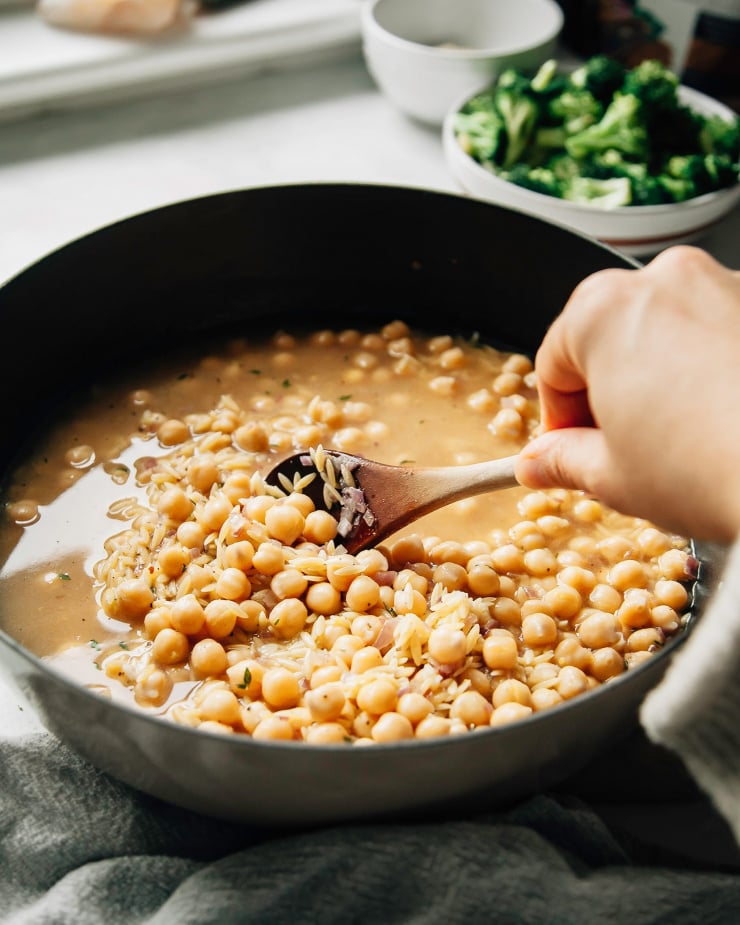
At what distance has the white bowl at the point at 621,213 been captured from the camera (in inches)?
83.1

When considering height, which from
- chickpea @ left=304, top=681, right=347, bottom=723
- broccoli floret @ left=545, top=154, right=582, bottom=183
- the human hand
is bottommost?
chickpea @ left=304, top=681, right=347, bottom=723

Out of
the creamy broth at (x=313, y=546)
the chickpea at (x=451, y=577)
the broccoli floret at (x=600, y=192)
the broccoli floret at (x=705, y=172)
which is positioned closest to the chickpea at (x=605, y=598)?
the creamy broth at (x=313, y=546)

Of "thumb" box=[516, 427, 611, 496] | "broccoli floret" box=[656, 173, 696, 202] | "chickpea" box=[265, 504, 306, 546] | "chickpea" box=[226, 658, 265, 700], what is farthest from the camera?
"broccoli floret" box=[656, 173, 696, 202]

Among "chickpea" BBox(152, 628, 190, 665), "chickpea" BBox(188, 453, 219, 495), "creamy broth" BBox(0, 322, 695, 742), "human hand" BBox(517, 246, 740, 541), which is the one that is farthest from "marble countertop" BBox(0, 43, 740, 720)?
"human hand" BBox(517, 246, 740, 541)

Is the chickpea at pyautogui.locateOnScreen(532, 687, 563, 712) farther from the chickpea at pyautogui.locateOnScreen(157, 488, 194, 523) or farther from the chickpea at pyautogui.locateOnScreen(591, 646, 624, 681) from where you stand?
the chickpea at pyautogui.locateOnScreen(157, 488, 194, 523)

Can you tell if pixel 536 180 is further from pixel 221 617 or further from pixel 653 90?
pixel 221 617

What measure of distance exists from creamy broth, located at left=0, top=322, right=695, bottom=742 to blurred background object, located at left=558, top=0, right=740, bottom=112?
48.5 inches

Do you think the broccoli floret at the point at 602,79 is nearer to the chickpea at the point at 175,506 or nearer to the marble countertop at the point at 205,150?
the marble countertop at the point at 205,150

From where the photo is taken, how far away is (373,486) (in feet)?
5.49

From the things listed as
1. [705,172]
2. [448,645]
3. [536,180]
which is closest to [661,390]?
[448,645]

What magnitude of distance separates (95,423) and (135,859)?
34.7 inches

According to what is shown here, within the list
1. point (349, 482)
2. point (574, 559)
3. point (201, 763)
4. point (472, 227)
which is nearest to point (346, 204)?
point (472, 227)

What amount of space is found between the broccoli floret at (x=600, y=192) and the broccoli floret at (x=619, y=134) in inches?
4.2

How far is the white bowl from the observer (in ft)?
6.93
